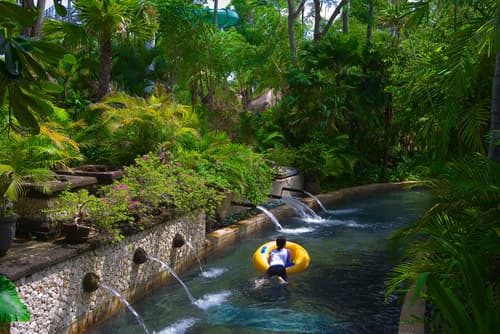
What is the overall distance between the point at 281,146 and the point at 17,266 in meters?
13.4

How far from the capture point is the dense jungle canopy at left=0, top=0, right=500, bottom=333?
3502 millimetres

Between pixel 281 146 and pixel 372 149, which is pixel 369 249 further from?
pixel 372 149

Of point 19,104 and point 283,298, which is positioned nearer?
point 19,104

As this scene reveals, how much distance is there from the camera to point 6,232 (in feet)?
16.8

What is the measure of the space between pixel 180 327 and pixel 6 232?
228 centimetres

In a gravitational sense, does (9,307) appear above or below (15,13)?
below

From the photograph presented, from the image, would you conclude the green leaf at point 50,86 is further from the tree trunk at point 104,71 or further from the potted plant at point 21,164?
the tree trunk at point 104,71

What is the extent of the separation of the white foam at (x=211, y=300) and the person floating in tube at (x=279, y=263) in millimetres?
659

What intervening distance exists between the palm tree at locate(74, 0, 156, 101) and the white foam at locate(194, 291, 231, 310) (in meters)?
7.88

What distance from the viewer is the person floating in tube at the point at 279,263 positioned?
7.93 meters

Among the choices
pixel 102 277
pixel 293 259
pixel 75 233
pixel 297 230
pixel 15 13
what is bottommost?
pixel 297 230

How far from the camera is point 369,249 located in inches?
418

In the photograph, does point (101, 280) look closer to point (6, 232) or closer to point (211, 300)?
point (6, 232)

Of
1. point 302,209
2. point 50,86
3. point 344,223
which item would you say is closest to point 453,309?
point 50,86
